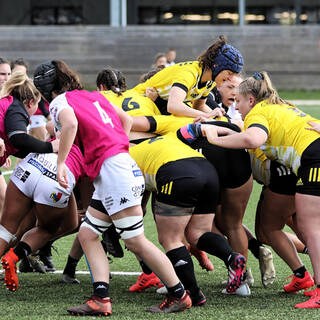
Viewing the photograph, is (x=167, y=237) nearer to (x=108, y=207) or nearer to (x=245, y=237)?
(x=108, y=207)

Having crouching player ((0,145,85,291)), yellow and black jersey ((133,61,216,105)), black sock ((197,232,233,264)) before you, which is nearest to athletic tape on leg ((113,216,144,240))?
black sock ((197,232,233,264))

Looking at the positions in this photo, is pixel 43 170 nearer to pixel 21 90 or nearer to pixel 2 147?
pixel 2 147

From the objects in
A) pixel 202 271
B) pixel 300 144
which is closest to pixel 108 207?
pixel 300 144

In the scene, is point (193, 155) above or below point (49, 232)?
above

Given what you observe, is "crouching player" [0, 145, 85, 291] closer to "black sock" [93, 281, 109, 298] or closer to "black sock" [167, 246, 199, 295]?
"black sock" [93, 281, 109, 298]

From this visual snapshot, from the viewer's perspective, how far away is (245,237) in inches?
232

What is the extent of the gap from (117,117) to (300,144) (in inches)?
50.4

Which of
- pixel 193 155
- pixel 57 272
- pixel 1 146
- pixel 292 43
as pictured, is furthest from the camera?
pixel 292 43

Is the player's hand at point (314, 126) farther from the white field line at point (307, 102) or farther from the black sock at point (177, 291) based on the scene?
the white field line at point (307, 102)

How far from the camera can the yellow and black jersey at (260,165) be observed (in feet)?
19.0

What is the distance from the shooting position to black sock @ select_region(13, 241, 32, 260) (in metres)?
5.62

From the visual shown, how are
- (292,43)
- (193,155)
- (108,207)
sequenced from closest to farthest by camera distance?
1. (108,207)
2. (193,155)
3. (292,43)

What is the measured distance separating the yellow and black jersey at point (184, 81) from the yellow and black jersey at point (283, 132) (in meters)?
0.90

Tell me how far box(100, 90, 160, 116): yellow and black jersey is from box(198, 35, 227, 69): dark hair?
548 mm
